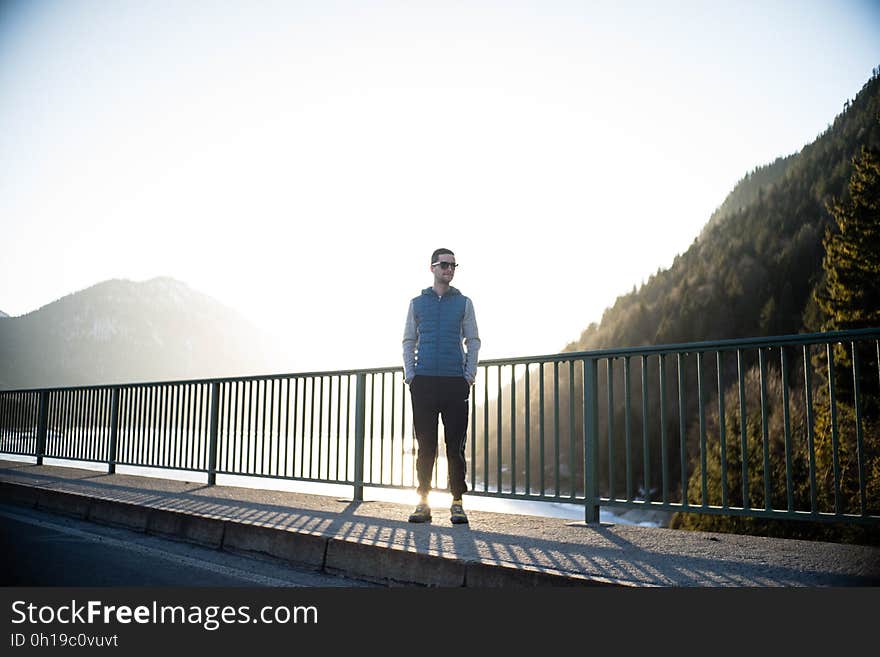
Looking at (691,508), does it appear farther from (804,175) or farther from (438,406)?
(804,175)

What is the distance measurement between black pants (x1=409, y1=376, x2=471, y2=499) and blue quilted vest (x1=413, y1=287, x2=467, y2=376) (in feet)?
0.27

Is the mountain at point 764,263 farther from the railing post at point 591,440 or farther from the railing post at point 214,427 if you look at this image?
the railing post at point 591,440

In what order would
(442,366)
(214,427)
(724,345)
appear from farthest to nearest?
(214,427), (442,366), (724,345)

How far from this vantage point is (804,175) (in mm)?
99438

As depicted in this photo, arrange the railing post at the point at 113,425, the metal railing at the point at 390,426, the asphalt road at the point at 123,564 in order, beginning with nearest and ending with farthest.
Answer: the asphalt road at the point at 123,564 → the metal railing at the point at 390,426 → the railing post at the point at 113,425

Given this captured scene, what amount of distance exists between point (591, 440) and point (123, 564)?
355 centimetres

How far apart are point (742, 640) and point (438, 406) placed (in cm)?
346

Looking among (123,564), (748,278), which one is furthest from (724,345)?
(748,278)

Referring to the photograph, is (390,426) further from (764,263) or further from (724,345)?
Result: (764,263)

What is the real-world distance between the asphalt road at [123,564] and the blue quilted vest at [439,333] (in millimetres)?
1976

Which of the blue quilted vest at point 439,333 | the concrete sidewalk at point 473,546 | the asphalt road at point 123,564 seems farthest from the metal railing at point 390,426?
the asphalt road at point 123,564

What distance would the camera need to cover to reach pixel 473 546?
4.73m

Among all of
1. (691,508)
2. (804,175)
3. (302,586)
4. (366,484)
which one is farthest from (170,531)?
(804,175)

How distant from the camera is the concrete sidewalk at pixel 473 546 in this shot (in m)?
3.90
